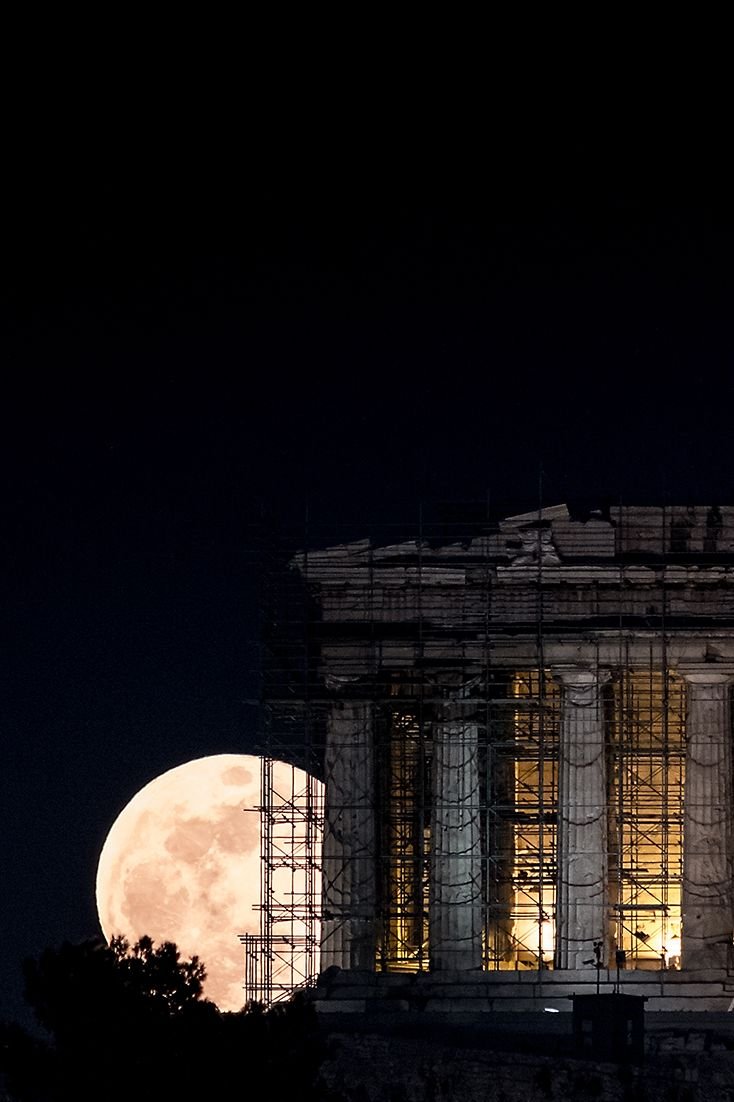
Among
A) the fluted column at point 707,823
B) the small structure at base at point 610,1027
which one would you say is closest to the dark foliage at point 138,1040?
the small structure at base at point 610,1027

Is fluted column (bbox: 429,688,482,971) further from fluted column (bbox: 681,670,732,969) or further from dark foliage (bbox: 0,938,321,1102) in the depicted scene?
dark foliage (bbox: 0,938,321,1102)

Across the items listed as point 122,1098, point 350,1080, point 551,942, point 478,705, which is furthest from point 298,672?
point 122,1098

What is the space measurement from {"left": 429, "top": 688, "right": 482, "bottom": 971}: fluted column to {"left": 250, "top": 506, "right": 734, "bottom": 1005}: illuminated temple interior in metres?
0.07

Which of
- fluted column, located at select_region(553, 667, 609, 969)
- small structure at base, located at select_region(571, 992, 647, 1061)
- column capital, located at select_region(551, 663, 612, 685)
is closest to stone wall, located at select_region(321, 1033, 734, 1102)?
small structure at base, located at select_region(571, 992, 647, 1061)

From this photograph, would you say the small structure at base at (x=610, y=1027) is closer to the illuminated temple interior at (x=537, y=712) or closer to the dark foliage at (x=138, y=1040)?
the illuminated temple interior at (x=537, y=712)

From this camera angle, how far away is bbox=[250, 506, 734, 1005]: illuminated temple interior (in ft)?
315

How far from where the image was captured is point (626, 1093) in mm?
76062

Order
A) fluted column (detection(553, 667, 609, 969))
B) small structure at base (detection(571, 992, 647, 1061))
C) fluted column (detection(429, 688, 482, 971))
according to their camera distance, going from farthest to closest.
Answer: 1. fluted column (detection(429, 688, 482, 971))
2. fluted column (detection(553, 667, 609, 969))
3. small structure at base (detection(571, 992, 647, 1061))

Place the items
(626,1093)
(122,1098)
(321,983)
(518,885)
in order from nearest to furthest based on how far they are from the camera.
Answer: (122,1098)
(626,1093)
(321,983)
(518,885)

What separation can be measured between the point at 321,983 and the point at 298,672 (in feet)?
33.9

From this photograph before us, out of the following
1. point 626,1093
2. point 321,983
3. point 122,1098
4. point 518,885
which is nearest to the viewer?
point 122,1098

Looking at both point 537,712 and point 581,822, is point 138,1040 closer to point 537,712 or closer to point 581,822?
point 581,822

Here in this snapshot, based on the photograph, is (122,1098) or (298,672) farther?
(298,672)

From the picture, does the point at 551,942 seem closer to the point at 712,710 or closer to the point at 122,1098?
the point at 712,710
